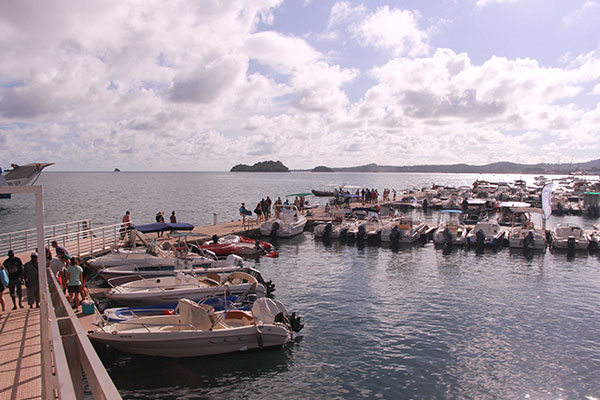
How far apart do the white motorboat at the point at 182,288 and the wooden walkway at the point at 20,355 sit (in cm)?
429

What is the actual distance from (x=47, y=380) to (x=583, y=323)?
1661 cm

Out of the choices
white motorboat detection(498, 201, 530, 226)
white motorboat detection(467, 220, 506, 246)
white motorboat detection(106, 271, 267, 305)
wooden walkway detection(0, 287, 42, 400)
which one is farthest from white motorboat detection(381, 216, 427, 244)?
wooden walkway detection(0, 287, 42, 400)

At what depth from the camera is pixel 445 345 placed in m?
13.0

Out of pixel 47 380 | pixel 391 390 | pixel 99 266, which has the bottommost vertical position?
pixel 391 390

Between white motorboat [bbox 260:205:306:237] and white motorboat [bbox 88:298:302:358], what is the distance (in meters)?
19.5

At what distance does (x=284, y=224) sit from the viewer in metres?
33.4

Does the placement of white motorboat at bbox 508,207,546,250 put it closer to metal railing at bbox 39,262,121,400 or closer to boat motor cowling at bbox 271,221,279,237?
boat motor cowling at bbox 271,221,279,237

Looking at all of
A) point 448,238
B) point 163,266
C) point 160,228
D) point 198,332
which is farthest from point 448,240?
point 198,332

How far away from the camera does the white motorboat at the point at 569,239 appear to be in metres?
28.5

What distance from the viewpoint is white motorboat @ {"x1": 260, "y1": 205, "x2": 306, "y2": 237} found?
107 ft

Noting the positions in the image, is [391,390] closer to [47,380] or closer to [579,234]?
[47,380]

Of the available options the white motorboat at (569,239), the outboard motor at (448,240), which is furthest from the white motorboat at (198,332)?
the white motorboat at (569,239)

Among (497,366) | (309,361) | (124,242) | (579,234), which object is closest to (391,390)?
(309,361)

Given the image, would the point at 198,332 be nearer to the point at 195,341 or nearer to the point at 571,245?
the point at 195,341
